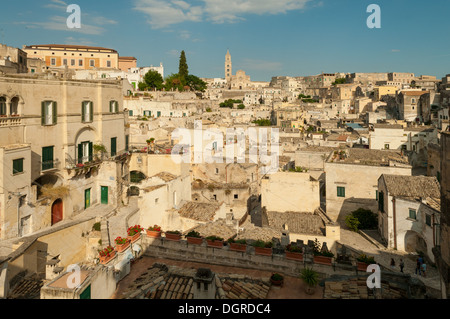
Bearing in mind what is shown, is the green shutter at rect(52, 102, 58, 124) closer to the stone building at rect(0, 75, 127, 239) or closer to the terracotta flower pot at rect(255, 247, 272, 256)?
the stone building at rect(0, 75, 127, 239)

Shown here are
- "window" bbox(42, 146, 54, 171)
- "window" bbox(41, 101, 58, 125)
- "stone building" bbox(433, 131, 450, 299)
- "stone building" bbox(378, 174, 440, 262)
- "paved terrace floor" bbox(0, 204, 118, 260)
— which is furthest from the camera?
"window" bbox(42, 146, 54, 171)

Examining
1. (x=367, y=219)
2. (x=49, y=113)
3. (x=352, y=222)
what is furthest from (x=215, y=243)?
(x=367, y=219)

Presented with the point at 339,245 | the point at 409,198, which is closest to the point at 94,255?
the point at 339,245

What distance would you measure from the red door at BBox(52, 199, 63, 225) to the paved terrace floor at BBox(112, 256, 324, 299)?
42.1 ft

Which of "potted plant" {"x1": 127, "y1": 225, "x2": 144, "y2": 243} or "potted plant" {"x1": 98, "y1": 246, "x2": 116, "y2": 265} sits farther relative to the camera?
"potted plant" {"x1": 127, "y1": 225, "x2": 144, "y2": 243}

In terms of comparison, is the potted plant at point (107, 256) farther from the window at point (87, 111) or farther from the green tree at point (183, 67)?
the green tree at point (183, 67)

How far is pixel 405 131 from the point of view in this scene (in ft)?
148

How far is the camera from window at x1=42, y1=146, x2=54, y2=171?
72.1 ft

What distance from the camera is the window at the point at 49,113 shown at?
71.4 feet

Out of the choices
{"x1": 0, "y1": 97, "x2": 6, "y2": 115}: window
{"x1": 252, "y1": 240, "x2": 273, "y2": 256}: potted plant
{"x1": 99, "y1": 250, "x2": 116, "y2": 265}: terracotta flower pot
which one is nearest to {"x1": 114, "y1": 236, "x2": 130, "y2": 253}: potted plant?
{"x1": 99, "y1": 250, "x2": 116, "y2": 265}: terracotta flower pot

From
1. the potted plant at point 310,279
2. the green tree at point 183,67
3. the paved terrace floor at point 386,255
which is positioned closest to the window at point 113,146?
the paved terrace floor at point 386,255

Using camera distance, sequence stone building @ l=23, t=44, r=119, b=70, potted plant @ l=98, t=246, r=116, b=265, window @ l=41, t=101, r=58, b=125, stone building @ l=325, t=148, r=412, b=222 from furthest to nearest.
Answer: stone building @ l=23, t=44, r=119, b=70 < stone building @ l=325, t=148, r=412, b=222 < window @ l=41, t=101, r=58, b=125 < potted plant @ l=98, t=246, r=116, b=265

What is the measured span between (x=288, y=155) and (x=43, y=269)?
113 feet

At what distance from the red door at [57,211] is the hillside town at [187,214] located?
80mm
